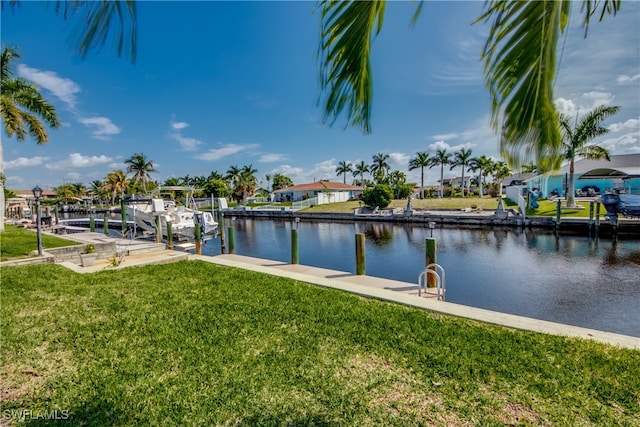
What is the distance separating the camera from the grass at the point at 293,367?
8.83ft

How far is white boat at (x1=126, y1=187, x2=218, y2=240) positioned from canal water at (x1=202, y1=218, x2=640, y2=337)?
1.39 meters

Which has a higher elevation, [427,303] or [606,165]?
[606,165]

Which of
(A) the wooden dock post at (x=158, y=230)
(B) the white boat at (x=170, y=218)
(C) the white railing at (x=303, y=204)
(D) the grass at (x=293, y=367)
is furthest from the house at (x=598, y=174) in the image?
(D) the grass at (x=293, y=367)

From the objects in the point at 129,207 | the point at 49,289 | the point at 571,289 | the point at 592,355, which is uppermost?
the point at 129,207

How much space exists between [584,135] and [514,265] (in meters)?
13.3

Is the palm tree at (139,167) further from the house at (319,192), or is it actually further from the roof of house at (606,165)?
the roof of house at (606,165)

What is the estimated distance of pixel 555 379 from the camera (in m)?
3.22

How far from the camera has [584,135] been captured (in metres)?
2.32

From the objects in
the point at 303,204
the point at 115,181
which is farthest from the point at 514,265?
A: the point at 115,181

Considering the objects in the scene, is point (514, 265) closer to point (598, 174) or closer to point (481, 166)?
point (598, 174)

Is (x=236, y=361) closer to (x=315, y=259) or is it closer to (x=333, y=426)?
(x=333, y=426)

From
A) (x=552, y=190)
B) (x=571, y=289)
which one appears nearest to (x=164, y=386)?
(x=571, y=289)

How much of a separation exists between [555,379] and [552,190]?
45.8m

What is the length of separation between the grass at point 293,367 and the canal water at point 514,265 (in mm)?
5402
